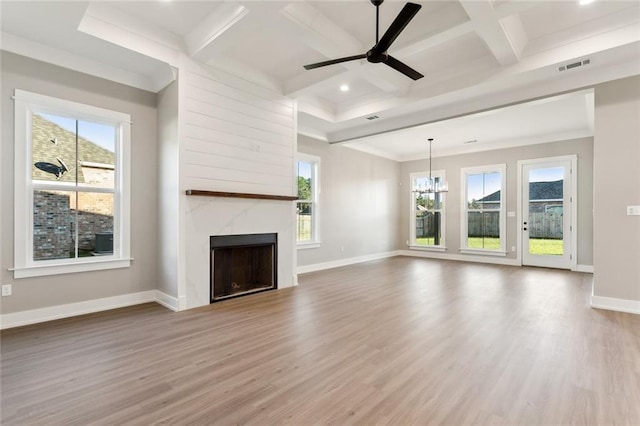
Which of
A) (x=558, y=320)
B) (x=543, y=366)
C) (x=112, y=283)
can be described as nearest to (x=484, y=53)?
(x=558, y=320)

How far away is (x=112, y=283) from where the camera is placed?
3.86m

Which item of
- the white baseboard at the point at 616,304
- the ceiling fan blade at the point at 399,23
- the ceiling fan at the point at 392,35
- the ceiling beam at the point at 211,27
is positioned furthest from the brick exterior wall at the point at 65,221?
the white baseboard at the point at 616,304

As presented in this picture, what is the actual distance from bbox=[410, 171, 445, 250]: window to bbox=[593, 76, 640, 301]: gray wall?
4.68m

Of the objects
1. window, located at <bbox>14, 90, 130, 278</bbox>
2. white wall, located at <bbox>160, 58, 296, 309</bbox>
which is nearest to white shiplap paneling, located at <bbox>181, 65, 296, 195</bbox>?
white wall, located at <bbox>160, 58, 296, 309</bbox>

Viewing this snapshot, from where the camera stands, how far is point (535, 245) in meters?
7.15

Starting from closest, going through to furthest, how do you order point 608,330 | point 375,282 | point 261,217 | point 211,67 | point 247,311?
1. point 608,330
2. point 247,311
3. point 211,67
4. point 261,217
5. point 375,282

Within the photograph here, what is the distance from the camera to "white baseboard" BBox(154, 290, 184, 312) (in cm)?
377

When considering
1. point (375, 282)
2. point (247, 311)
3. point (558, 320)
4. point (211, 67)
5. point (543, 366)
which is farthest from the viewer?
point (375, 282)

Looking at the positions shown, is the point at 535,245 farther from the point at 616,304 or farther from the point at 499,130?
the point at 616,304

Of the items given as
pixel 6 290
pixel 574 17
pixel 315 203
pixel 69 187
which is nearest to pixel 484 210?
pixel 315 203

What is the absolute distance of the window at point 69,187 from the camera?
328cm

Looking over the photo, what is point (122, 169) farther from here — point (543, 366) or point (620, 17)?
point (620, 17)

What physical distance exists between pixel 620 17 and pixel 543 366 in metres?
3.62

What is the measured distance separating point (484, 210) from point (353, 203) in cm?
343
